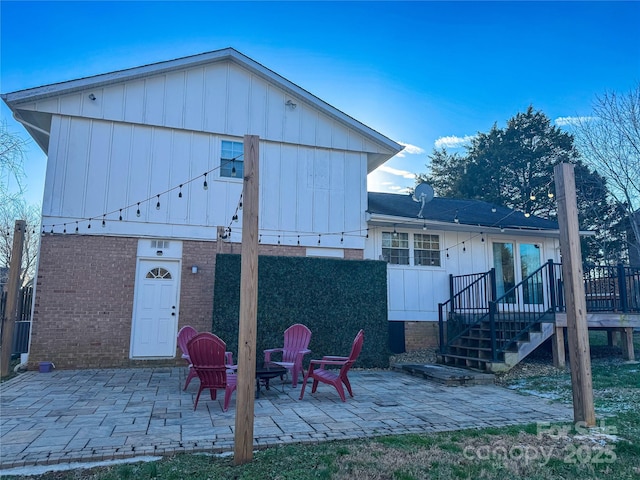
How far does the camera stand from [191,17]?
10.1 metres

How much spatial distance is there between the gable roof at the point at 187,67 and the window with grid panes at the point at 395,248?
226cm

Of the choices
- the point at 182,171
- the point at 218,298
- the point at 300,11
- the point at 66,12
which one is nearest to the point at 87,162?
the point at 182,171

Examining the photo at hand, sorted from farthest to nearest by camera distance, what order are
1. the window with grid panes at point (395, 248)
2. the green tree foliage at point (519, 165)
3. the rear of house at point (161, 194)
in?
the green tree foliage at point (519, 165), the window with grid panes at point (395, 248), the rear of house at point (161, 194)

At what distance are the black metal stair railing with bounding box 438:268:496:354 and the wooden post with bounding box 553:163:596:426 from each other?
187 inches

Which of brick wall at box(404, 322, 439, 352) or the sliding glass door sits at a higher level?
the sliding glass door

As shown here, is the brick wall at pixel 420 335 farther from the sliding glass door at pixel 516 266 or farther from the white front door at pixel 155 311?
the white front door at pixel 155 311

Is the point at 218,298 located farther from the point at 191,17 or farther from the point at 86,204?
the point at 191,17

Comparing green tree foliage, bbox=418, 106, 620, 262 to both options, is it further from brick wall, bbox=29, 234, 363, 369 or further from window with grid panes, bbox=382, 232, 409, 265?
brick wall, bbox=29, 234, 363, 369

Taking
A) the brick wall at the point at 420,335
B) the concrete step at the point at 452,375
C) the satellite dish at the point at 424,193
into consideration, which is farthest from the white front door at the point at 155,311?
the satellite dish at the point at 424,193

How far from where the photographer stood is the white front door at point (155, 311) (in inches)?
351

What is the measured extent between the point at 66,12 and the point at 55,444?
9532 mm

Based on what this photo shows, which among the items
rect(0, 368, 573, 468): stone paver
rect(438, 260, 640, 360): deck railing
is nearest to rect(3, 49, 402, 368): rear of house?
rect(0, 368, 573, 468): stone paver

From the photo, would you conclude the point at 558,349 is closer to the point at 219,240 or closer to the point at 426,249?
the point at 426,249

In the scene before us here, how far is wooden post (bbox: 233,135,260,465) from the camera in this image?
11.1 feet
